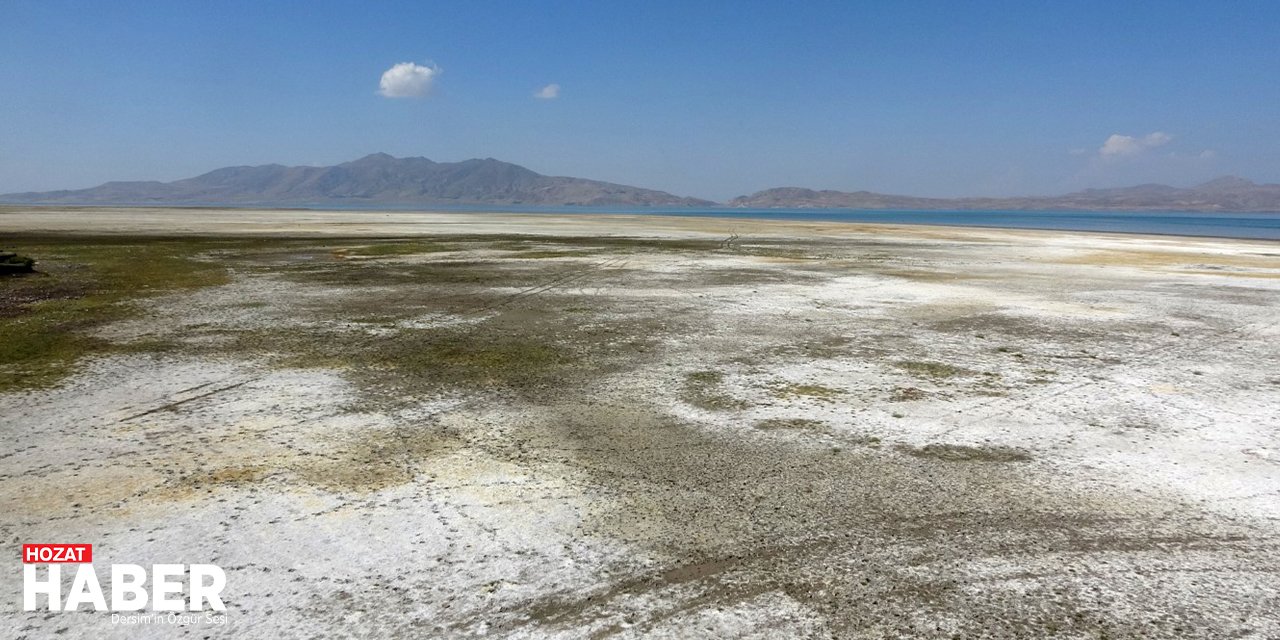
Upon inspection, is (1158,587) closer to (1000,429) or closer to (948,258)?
(1000,429)

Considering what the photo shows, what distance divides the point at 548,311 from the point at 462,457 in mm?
7310

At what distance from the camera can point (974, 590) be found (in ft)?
12.7

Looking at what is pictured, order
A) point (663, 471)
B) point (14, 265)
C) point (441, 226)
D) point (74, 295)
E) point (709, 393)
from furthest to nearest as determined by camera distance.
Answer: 1. point (441, 226)
2. point (14, 265)
3. point (74, 295)
4. point (709, 393)
5. point (663, 471)

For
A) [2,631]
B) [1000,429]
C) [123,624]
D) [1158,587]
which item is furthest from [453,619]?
[1000,429]

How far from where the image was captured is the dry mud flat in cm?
374

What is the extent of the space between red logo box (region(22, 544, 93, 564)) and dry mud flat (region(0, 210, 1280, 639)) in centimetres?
11

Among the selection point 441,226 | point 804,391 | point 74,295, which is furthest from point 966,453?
point 441,226

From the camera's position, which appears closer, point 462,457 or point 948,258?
point 462,457

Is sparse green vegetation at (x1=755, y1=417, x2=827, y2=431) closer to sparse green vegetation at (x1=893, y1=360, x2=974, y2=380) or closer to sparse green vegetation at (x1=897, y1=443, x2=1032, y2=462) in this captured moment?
sparse green vegetation at (x1=897, y1=443, x2=1032, y2=462)

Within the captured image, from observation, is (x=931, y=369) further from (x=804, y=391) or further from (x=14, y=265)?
(x=14, y=265)

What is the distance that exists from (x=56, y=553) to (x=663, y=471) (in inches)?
150

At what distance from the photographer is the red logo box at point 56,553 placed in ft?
13.4

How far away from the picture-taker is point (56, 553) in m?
4.16

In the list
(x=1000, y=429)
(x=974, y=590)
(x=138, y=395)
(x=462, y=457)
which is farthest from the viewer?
(x=138, y=395)
